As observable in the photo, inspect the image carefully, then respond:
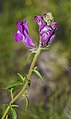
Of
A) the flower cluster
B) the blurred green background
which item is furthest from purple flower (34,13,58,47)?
the blurred green background

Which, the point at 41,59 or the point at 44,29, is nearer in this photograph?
the point at 44,29

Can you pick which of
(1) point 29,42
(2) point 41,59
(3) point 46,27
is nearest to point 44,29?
(3) point 46,27

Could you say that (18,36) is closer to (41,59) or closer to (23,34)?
(23,34)

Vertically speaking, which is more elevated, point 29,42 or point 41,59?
point 29,42

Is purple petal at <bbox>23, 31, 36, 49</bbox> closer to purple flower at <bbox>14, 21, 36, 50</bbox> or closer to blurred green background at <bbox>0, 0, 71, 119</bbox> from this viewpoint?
purple flower at <bbox>14, 21, 36, 50</bbox>

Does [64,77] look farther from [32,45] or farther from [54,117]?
[32,45]

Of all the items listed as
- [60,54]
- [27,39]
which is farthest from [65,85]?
[27,39]

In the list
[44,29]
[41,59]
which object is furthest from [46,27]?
[41,59]
